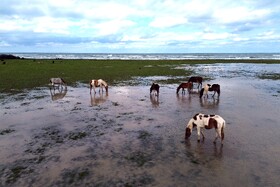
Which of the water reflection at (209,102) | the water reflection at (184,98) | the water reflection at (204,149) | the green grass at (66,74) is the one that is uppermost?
the green grass at (66,74)

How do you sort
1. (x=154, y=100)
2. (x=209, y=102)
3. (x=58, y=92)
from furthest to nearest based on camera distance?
(x=58, y=92) < (x=154, y=100) < (x=209, y=102)

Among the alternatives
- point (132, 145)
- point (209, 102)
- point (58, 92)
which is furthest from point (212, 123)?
point (58, 92)

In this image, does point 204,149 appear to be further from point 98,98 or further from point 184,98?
point 98,98

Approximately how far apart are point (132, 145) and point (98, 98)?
418 inches

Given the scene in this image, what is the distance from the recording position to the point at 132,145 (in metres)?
11.8

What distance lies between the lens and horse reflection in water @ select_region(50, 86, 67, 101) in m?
22.2

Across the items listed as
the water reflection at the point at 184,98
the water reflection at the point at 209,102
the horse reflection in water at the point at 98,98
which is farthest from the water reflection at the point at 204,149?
the horse reflection in water at the point at 98,98

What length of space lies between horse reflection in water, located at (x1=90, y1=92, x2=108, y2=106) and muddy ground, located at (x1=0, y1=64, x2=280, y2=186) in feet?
1.25

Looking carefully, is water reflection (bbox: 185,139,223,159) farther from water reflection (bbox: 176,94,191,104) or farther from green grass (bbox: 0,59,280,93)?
green grass (bbox: 0,59,280,93)

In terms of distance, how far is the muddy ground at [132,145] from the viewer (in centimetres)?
910

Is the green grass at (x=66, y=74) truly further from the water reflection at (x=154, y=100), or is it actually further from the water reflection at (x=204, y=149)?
the water reflection at (x=204, y=149)

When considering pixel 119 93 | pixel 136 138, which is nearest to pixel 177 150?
pixel 136 138

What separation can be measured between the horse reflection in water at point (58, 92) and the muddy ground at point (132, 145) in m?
1.69

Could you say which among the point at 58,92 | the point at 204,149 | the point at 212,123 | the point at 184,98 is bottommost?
the point at 204,149
